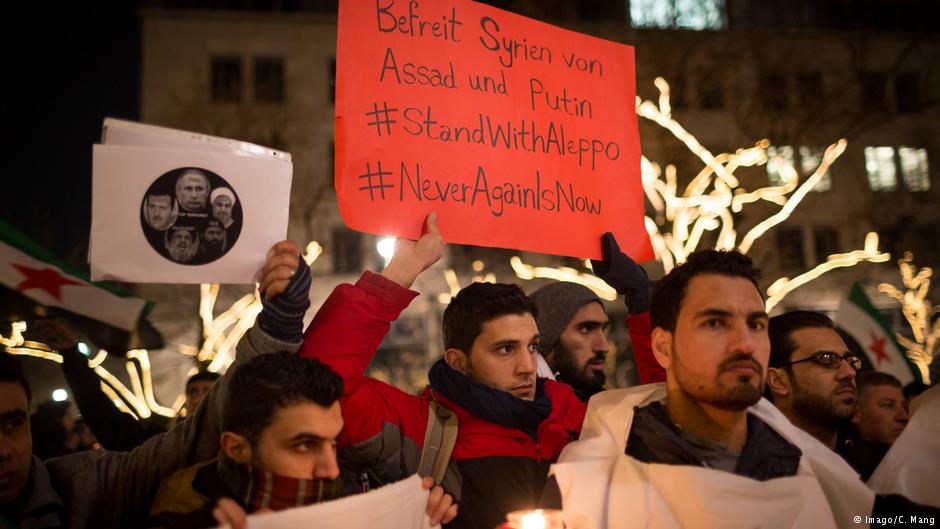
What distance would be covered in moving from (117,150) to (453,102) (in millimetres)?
1244

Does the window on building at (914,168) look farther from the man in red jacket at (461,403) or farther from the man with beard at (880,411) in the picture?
the man in red jacket at (461,403)

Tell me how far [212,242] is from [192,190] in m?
0.18

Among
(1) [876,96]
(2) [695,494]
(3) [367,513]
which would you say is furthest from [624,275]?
(1) [876,96]

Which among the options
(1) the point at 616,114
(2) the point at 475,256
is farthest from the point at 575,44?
(2) the point at 475,256

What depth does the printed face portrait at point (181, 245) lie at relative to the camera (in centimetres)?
257

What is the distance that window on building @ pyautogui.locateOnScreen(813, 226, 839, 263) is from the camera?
25.2 meters

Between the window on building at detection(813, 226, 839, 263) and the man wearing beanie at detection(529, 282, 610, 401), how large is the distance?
906 inches

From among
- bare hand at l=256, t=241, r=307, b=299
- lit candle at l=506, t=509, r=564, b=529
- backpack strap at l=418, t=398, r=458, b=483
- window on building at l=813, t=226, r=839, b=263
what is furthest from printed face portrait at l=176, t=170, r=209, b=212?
window on building at l=813, t=226, r=839, b=263

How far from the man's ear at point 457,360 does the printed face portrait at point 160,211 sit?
1.18 meters

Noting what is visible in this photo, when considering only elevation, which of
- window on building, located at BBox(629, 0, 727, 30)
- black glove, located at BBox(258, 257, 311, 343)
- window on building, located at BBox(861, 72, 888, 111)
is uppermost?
window on building, located at BBox(629, 0, 727, 30)

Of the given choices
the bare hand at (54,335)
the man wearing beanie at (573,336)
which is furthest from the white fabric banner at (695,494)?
the bare hand at (54,335)

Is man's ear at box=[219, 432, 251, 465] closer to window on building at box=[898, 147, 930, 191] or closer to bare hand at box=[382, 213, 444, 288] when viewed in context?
bare hand at box=[382, 213, 444, 288]

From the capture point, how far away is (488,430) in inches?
113

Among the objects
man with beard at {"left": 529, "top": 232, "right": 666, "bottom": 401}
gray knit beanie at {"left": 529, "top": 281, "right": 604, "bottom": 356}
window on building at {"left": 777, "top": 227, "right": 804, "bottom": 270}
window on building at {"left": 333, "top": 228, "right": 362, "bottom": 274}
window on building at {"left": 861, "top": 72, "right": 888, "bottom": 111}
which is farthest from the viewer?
window on building at {"left": 333, "top": 228, "right": 362, "bottom": 274}
